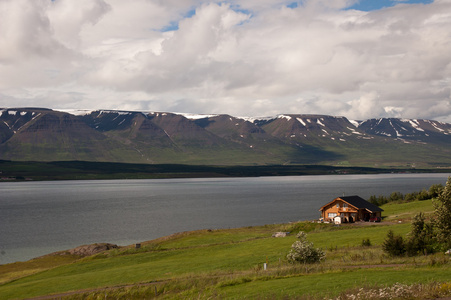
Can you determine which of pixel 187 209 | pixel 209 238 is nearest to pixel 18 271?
pixel 209 238

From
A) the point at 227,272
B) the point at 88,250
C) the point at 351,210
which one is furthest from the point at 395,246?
the point at 351,210

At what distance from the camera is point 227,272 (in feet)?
119

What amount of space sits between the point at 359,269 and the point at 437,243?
9169 millimetres

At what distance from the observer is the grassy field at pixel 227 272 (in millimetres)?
25312

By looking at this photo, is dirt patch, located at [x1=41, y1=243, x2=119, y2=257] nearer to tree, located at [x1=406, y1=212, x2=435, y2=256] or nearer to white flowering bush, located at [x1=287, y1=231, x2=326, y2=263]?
white flowering bush, located at [x1=287, y1=231, x2=326, y2=263]

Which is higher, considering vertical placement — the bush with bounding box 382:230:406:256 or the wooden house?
the bush with bounding box 382:230:406:256

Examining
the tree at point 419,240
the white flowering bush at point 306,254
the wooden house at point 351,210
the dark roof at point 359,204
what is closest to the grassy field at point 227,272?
the white flowering bush at point 306,254

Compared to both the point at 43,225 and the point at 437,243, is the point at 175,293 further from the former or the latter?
the point at 43,225

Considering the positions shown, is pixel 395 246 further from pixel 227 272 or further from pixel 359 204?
pixel 359 204

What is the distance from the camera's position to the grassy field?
25.3 meters

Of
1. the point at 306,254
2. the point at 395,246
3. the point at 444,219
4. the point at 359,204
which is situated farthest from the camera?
the point at 359,204

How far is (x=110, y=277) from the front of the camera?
4116 centimetres

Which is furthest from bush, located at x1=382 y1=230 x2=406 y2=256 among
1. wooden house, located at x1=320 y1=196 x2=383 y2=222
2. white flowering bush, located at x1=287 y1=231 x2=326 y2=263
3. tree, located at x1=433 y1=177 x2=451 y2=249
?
wooden house, located at x1=320 y1=196 x2=383 y2=222

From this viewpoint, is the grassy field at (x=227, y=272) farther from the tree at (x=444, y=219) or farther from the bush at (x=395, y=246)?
the tree at (x=444, y=219)
